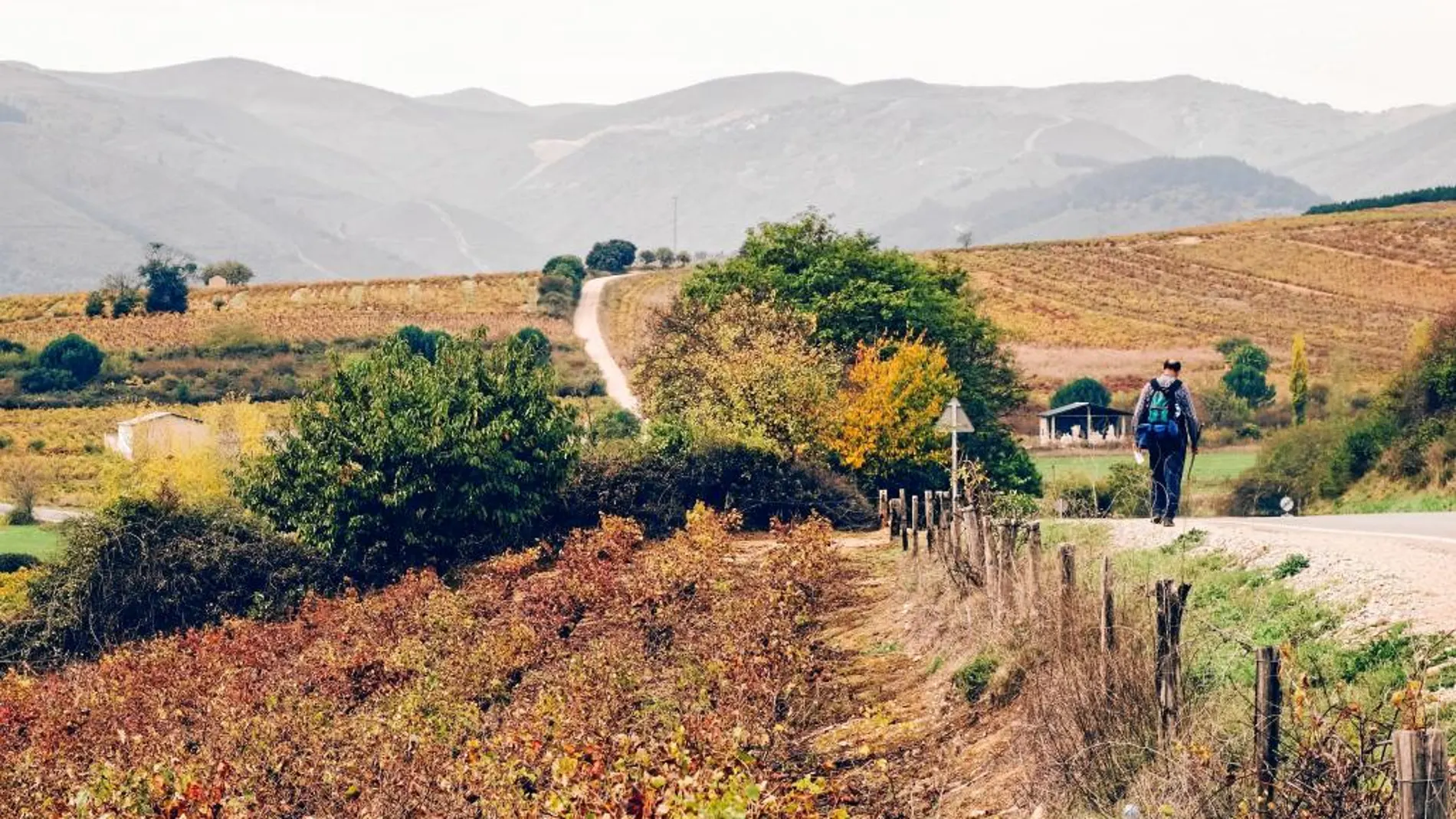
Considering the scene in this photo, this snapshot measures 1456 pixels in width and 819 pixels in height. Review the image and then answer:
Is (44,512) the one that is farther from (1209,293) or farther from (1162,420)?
(1209,293)

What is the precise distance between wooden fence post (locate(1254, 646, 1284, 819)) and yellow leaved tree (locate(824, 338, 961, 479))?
3795 centimetres

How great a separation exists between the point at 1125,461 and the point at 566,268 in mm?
97239

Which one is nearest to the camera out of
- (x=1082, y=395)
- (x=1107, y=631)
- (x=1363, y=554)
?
(x=1107, y=631)

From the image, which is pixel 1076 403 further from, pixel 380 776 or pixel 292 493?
pixel 380 776

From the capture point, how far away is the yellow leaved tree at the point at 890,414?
4912 centimetres

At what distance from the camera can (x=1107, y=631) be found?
12.7 meters

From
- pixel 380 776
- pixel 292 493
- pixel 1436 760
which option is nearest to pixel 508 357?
pixel 292 493

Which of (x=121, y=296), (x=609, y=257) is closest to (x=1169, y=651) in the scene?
(x=121, y=296)

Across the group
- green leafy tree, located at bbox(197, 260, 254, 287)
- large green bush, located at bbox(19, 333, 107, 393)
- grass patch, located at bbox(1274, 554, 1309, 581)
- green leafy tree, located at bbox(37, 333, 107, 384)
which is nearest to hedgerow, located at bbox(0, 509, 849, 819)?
grass patch, located at bbox(1274, 554, 1309, 581)

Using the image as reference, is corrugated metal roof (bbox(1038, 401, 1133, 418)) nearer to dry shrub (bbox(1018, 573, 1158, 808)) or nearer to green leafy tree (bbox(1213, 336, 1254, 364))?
green leafy tree (bbox(1213, 336, 1254, 364))

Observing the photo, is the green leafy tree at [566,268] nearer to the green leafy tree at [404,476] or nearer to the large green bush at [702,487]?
the large green bush at [702,487]

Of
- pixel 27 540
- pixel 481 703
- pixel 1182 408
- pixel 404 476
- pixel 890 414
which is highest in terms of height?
pixel 1182 408

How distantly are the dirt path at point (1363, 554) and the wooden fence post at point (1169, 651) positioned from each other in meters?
2.47

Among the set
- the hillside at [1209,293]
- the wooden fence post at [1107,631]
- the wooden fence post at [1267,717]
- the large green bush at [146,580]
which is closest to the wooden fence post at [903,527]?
the large green bush at [146,580]
